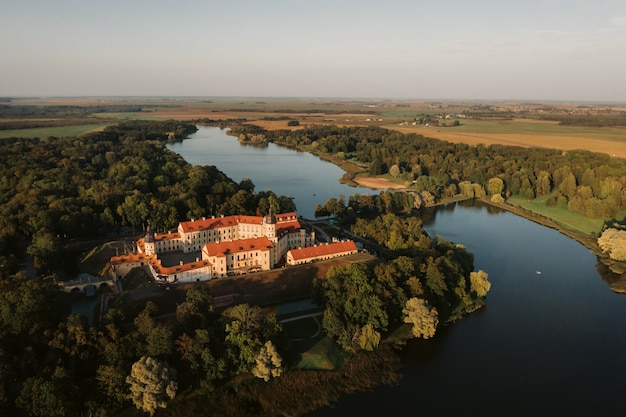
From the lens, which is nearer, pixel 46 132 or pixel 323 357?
pixel 323 357

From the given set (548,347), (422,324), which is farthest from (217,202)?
(548,347)

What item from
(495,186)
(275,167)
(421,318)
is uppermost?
(495,186)

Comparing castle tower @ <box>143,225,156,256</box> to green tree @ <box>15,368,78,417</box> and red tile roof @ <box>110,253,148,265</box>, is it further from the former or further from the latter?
green tree @ <box>15,368,78,417</box>

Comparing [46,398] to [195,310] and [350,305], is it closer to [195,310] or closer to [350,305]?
[195,310]

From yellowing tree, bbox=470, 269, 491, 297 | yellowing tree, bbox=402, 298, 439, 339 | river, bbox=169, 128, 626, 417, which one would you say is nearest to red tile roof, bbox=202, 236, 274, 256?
yellowing tree, bbox=402, 298, 439, 339

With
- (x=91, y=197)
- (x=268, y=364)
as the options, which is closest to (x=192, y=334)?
(x=268, y=364)

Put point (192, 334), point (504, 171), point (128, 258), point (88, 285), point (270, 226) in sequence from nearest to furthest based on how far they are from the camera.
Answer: point (192, 334) → point (88, 285) → point (128, 258) → point (270, 226) → point (504, 171)

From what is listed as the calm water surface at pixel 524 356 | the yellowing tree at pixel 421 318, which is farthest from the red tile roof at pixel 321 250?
the calm water surface at pixel 524 356
